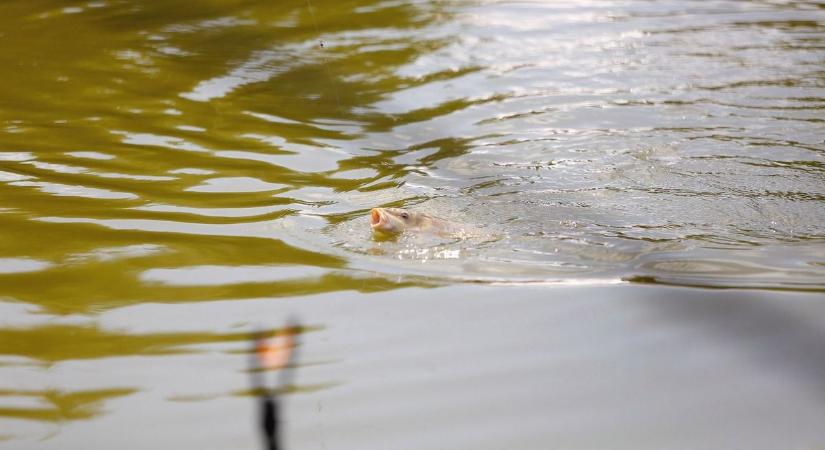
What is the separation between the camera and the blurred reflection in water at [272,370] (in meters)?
3.94

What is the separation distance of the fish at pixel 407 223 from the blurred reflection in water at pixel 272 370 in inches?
56.9

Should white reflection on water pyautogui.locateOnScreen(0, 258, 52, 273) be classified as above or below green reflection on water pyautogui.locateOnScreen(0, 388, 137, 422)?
above

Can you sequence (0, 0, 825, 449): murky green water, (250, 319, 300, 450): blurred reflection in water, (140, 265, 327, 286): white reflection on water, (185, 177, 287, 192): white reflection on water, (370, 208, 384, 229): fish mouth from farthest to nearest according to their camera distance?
(185, 177, 287, 192): white reflection on water, (370, 208, 384, 229): fish mouth, (140, 265, 327, 286): white reflection on water, (0, 0, 825, 449): murky green water, (250, 319, 300, 450): blurred reflection in water

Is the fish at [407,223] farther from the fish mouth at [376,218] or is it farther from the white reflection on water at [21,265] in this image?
the white reflection on water at [21,265]

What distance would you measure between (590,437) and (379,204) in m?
3.55

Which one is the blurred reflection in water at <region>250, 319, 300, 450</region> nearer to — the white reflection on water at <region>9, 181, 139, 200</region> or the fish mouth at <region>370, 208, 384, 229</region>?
the fish mouth at <region>370, 208, 384, 229</region>

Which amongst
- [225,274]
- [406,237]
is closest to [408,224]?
[406,237]

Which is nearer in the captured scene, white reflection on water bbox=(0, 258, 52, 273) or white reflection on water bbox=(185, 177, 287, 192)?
white reflection on water bbox=(0, 258, 52, 273)

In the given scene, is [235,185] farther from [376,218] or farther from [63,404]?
[63,404]

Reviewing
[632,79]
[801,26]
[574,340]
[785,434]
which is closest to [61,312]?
[574,340]

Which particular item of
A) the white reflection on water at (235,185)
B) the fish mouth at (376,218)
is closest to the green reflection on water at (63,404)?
the fish mouth at (376,218)

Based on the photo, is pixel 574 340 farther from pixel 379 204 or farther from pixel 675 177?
pixel 675 177

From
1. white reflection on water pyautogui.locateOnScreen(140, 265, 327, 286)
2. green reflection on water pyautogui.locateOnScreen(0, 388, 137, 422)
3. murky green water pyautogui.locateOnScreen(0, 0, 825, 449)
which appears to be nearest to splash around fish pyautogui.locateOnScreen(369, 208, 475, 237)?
murky green water pyautogui.locateOnScreen(0, 0, 825, 449)

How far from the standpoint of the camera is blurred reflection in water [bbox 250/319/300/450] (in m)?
3.94
